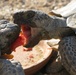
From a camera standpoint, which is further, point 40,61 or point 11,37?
point 40,61

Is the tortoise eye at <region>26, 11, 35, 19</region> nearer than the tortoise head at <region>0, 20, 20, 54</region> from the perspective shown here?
No

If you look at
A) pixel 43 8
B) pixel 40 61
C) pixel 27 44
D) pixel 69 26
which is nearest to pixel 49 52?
pixel 40 61

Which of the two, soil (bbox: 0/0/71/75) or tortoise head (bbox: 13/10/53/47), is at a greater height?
tortoise head (bbox: 13/10/53/47)

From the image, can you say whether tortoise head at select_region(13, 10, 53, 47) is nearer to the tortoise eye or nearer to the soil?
the tortoise eye

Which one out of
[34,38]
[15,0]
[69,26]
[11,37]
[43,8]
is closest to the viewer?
[11,37]

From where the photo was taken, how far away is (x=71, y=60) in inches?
111

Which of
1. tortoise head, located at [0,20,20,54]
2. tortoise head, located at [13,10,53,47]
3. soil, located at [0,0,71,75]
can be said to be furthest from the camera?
soil, located at [0,0,71,75]

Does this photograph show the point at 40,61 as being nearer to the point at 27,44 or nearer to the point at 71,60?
the point at 71,60

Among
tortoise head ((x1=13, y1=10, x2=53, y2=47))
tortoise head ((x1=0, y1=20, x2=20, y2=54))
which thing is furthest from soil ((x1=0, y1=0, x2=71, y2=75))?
tortoise head ((x1=0, y1=20, x2=20, y2=54))

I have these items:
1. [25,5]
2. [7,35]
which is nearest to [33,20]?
[7,35]

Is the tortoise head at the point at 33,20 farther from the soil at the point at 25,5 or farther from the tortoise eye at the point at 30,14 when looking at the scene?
the soil at the point at 25,5

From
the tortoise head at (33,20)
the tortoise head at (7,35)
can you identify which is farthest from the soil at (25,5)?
the tortoise head at (7,35)

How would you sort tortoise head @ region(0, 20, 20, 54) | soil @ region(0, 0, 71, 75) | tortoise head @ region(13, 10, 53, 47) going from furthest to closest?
soil @ region(0, 0, 71, 75) → tortoise head @ region(13, 10, 53, 47) → tortoise head @ region(0, 20, 20, 54)

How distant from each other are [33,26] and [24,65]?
64 cm
